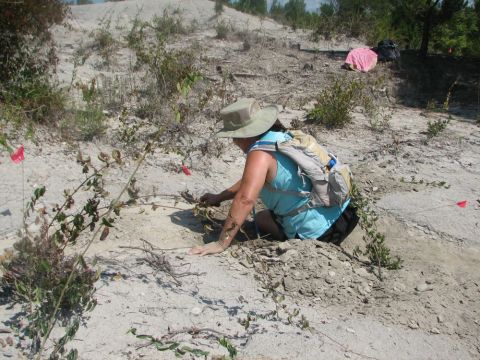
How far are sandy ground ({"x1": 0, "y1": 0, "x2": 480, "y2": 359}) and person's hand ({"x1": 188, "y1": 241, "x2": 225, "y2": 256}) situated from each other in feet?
0.12

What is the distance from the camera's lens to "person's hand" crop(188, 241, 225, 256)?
9.50ft

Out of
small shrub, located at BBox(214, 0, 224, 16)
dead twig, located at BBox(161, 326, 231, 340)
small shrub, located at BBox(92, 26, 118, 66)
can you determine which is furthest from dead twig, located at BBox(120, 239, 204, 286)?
small shrub, located at BBox(214, 0, 224, 16)

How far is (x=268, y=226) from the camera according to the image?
3.35m

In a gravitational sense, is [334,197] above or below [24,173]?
above

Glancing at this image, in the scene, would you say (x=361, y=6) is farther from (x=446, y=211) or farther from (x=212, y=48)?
(x=446, y=211)

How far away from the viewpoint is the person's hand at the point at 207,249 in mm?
2895

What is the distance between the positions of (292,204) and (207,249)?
0.60 metres

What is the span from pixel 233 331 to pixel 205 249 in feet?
2.19

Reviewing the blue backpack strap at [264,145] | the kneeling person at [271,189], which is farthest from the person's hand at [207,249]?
the blue backpack strap at [264,145]

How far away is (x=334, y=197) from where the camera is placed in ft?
9.98

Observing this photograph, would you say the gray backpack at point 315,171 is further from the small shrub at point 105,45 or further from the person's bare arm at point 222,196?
the small shrub at point 105,45

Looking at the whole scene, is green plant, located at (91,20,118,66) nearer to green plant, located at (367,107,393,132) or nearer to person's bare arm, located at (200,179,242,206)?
green plant, located at (367,107,393,132)

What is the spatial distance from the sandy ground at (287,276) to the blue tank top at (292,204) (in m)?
0.13

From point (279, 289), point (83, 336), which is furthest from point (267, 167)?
point (83, 336)
